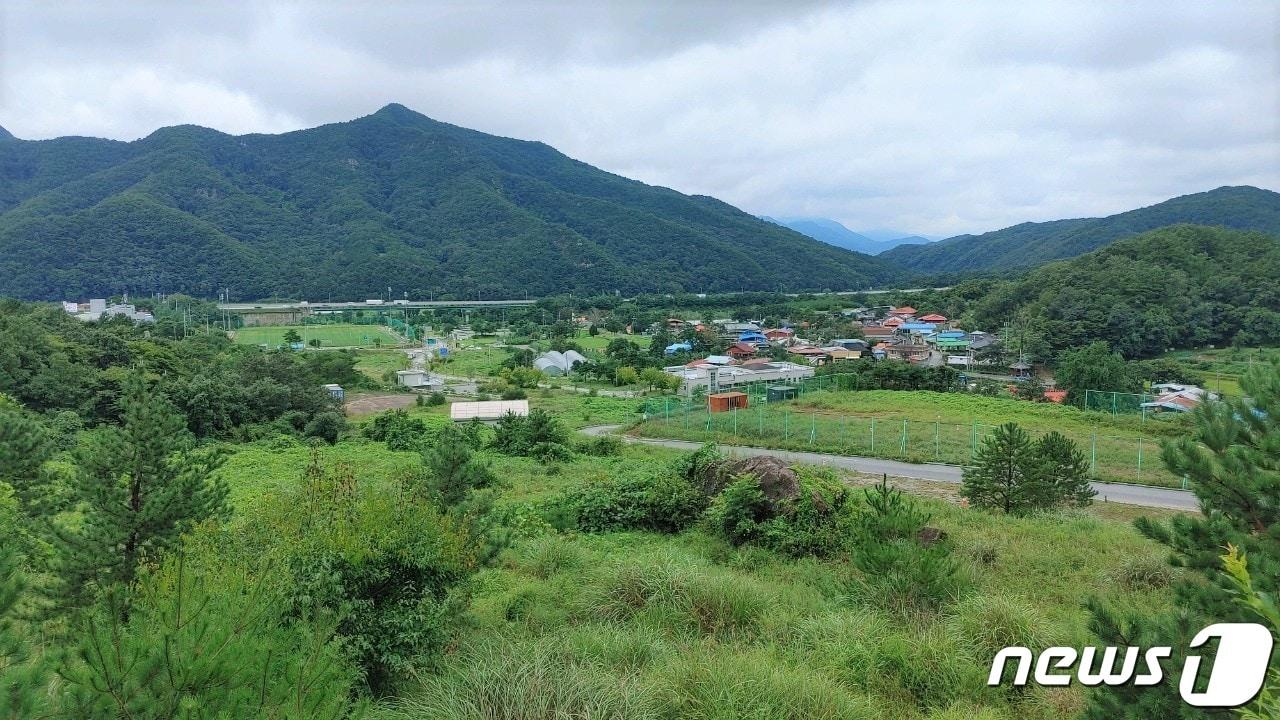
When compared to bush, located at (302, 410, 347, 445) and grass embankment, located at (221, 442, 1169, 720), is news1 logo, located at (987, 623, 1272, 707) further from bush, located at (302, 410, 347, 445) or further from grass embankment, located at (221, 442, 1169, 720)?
bush, located at (302, 410, 347, 445)

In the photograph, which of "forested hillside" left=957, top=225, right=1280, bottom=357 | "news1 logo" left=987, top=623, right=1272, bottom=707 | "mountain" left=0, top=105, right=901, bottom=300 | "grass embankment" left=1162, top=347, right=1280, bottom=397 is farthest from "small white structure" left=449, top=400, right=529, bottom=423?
"mountain" left=0, top=105, right=901, bottom=300

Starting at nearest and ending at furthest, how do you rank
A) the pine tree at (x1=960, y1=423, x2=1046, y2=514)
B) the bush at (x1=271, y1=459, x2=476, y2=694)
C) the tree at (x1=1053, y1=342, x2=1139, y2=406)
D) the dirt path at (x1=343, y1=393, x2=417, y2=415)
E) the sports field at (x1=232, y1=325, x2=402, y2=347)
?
1. the bush at (x1=271, y1=459, x2=476, y2=694)
2. the pine tree at (x1=960, y1=423, x2=1046, y2=514)
3. the tree at (x1=1053, y1=342, x2=1139, y2=406)
4. the dirt path at (x1=343, y1=393, x2=417, y2=415)
5. the sports field at (x1=232, y1=325, x2=402, y2=347)

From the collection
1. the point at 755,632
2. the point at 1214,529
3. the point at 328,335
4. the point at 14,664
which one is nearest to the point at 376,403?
the point at 755,632

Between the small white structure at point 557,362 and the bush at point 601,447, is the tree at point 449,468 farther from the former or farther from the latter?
the small white structure at point 557,362

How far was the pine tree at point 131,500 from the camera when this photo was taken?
6.60 meters

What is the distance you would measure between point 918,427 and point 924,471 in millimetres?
5945

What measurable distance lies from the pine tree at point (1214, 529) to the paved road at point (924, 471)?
9904 millimetres

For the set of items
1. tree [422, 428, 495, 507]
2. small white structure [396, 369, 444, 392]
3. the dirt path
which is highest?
tree [422, 428, 495, 507]

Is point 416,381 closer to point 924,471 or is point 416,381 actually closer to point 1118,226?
point 924,471

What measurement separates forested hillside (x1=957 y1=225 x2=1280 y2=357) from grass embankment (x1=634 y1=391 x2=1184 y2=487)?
88.3 ft

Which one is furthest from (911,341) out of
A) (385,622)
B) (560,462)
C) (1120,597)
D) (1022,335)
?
(385,622)

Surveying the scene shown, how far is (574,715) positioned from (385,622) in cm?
170

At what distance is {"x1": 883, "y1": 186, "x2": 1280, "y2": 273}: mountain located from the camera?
335 ft

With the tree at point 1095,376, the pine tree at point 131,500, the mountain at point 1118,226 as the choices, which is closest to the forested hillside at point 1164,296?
the tree at point 1095,376
